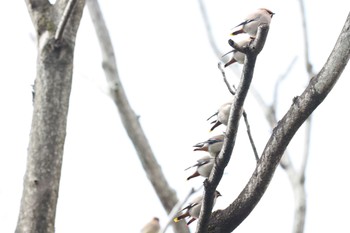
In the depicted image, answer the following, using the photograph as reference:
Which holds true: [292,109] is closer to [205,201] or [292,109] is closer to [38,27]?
[205,201]

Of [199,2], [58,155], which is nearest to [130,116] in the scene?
[199,2]

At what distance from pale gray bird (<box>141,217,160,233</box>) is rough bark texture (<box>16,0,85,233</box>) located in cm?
238

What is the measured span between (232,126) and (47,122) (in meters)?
0.84

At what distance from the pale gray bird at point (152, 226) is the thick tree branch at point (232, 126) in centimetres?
240

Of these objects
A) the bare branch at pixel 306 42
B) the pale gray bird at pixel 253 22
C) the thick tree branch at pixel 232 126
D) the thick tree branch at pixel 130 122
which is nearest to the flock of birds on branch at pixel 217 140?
the pale gray bird at pixel 253 22

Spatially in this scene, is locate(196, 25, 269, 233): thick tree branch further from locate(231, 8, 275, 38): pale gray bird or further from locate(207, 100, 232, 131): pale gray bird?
locate(231, 8, 275, 38): pale gray bird

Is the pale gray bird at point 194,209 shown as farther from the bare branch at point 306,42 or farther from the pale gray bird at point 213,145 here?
the bare branch at point 306,42

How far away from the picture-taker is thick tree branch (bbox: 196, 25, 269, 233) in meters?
2.60

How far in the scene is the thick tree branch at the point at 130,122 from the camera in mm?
4141

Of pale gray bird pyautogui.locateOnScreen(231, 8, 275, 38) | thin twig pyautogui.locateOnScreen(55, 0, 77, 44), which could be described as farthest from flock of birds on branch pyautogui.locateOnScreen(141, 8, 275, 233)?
thin twig pyautogui.locateOnScreen(55, 0, 77, 44)

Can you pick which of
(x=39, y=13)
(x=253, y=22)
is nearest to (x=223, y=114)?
(x=253, y=22)

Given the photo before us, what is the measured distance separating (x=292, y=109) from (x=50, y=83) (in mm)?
1124

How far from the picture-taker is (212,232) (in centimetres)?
316

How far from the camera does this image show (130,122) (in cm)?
461
